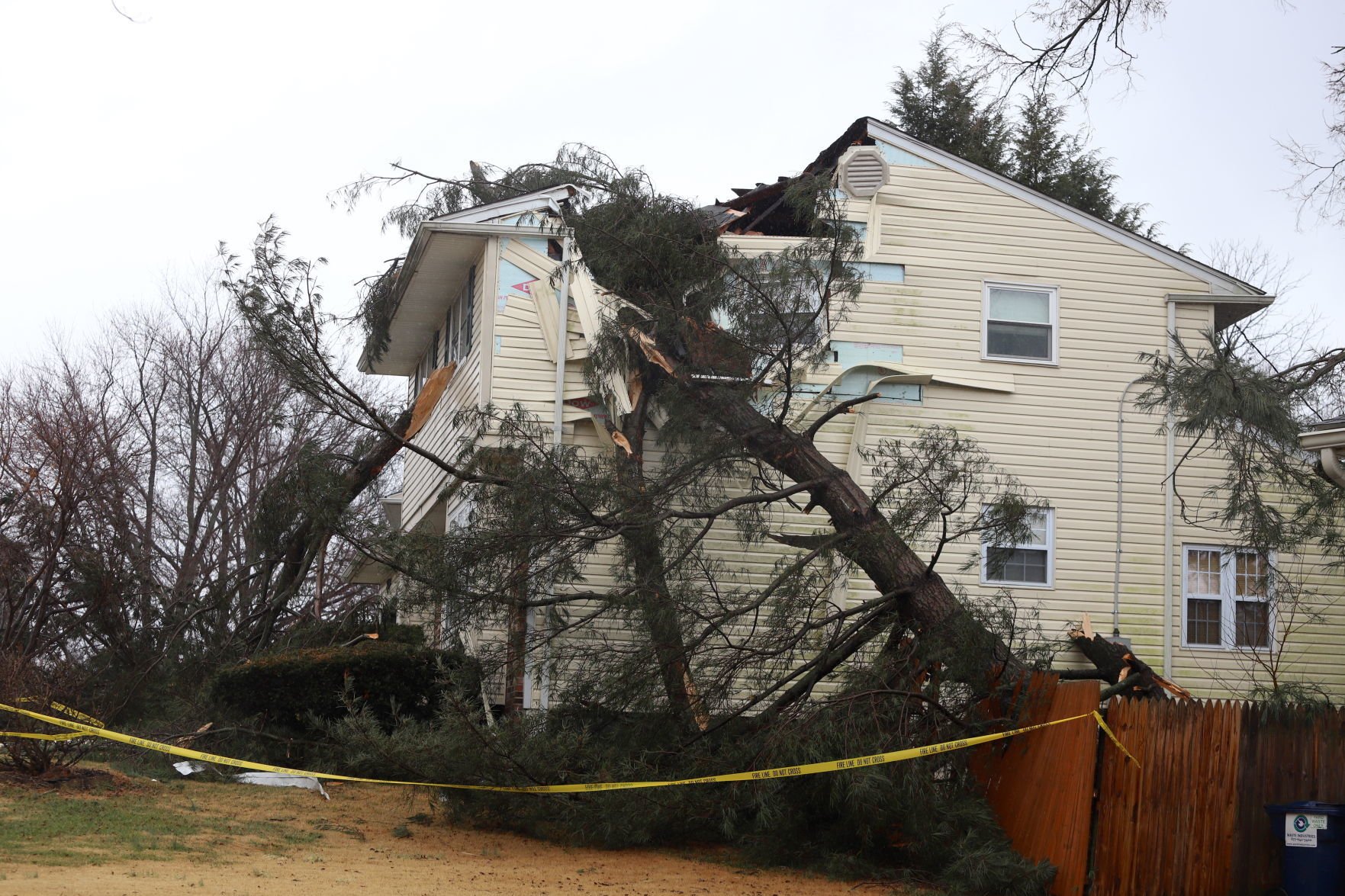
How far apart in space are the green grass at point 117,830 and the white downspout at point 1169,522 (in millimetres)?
9774

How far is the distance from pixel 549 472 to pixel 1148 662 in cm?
801

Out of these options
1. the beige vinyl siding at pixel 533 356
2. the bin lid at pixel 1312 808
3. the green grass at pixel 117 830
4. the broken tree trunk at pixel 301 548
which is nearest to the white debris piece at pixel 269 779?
the green grass at pixel 117 830

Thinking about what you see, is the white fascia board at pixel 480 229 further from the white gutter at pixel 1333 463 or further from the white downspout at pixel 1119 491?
the white gutter at pixel 1333 463

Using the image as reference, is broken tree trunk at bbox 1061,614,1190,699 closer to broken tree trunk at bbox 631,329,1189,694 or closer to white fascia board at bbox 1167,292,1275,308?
broken tree trunk at bbox 631,329,1189,694

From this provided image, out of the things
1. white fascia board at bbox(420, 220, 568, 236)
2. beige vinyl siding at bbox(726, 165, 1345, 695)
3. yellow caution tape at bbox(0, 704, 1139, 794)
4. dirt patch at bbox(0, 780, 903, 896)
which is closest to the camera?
dirt patch at bbox(0, 780, 903, 896)

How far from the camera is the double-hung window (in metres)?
15.2

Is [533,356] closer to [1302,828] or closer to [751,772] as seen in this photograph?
[751,772]

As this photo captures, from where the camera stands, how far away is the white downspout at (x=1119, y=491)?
15.1 meters

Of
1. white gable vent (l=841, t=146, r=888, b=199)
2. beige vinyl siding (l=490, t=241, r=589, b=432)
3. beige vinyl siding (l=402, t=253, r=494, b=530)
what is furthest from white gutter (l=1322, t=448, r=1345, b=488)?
beige vinyl siding (l=402, t=253, r=494, b=530)

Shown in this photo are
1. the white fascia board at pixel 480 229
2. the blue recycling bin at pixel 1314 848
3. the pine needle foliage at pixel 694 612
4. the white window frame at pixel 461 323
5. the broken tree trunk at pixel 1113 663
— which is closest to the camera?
the blue recycling bin at pixel 1314 848

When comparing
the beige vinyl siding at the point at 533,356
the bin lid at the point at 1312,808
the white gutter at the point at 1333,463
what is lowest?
the bin lid at the point at 1312,808

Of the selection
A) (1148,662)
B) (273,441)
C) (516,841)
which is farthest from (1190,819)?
(273,441)

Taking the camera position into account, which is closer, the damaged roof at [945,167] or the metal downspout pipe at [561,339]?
the metal downspout pipe at [561,339]

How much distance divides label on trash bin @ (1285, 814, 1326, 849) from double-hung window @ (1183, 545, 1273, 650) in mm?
7019
